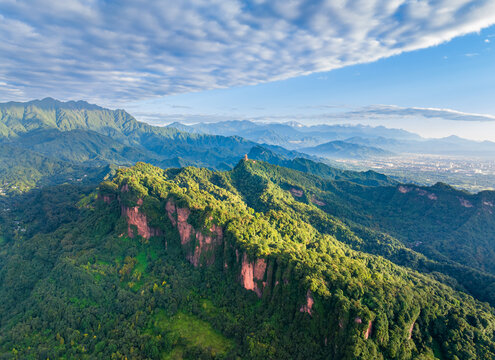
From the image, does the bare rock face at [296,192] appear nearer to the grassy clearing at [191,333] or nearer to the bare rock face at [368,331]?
the grassy clearing at [191,333]

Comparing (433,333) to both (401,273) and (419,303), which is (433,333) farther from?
(401,273)

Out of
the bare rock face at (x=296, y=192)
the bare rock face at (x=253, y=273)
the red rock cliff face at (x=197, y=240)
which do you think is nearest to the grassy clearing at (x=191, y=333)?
the bare rock face at (x=253, y=273)

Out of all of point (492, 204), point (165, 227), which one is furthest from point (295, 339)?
point (492, 204)

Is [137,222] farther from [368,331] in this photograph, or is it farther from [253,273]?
[368,331]

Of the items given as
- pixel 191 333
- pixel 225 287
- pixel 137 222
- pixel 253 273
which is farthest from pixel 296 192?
pixel 191 333

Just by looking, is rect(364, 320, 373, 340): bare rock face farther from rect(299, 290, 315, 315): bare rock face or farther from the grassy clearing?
the grassy clearing

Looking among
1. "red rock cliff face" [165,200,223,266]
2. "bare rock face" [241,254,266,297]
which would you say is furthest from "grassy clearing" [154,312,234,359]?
"red rock cliff face" [165,200,223,266]
